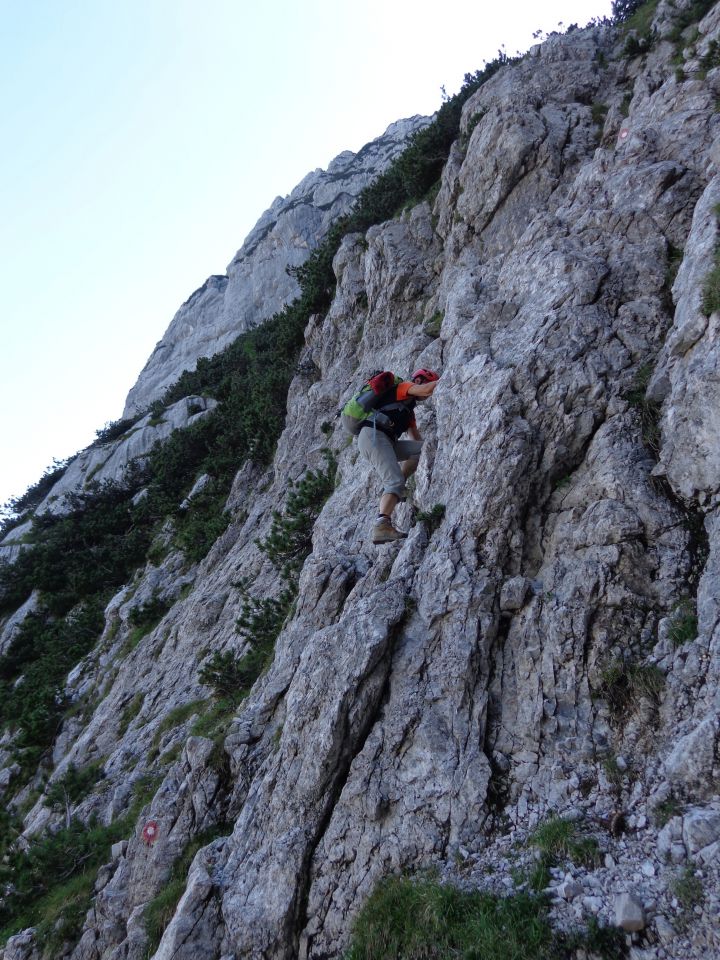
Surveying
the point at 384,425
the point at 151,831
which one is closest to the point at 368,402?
the point at 384,425

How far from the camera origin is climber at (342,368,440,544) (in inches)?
403

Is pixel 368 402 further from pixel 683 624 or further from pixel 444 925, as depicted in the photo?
pixel 444 925

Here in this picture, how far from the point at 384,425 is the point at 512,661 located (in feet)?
15.8

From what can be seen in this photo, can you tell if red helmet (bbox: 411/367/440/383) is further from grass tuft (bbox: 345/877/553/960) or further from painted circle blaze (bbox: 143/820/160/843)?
painted circle blaze (bbox: 143/820/160/843)

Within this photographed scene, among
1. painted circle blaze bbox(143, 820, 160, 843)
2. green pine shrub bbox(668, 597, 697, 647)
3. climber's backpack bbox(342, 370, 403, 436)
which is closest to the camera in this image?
green pine shrub bbox(668, 597, 697, 647)

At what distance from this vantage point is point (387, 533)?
10070 mm

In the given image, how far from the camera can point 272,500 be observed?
1897cm

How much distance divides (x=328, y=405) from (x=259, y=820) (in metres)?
14.2

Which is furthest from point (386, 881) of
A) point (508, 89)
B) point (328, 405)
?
point (508, 89)

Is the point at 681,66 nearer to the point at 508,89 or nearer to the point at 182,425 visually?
the point at 508,89

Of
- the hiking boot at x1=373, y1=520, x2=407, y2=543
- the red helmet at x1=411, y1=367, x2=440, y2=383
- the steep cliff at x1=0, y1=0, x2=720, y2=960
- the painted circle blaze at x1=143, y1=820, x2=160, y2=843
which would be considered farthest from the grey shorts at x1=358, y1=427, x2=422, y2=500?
the painted circle blaze at x1=143, y1=820, x2=160, y2=843

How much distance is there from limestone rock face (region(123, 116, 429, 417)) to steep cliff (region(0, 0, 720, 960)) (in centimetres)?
3882

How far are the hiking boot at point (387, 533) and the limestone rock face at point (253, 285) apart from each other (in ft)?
133

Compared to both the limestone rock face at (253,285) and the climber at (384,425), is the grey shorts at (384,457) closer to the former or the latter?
the climber at (384,425)
